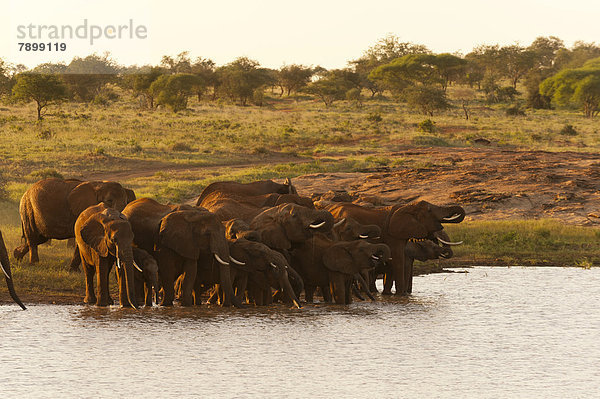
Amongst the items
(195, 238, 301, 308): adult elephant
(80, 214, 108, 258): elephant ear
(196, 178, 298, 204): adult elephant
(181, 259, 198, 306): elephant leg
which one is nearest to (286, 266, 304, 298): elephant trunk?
(195, 238, 301, 308): adult elephant

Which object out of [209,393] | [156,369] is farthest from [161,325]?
[209,393]

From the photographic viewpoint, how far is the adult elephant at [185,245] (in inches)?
535

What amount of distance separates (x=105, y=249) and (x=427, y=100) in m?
59.9

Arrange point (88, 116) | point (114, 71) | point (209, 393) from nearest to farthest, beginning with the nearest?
point (209, 393), point (88, 116), point (114, 71)

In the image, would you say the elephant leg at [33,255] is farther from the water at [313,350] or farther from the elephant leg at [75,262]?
the water at [313,350]

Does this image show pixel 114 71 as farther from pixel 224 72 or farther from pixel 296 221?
pixel 296 221

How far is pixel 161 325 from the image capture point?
12062mm

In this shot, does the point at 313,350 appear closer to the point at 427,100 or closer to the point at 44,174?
the point at 44,174

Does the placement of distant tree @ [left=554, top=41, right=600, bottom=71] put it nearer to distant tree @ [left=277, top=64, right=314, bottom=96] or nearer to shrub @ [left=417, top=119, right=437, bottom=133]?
distant tree @ [left=277, top=64, right=314, bottom=96]

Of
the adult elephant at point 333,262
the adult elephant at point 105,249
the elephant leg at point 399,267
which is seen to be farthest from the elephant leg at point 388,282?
the adult elephant at point 105,249

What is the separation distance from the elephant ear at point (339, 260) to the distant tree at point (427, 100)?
57924mm

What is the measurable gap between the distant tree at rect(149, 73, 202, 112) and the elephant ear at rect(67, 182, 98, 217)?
55.6 meters

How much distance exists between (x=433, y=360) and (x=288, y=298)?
4.05 meters

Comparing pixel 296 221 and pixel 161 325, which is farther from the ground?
pixel 296 221
